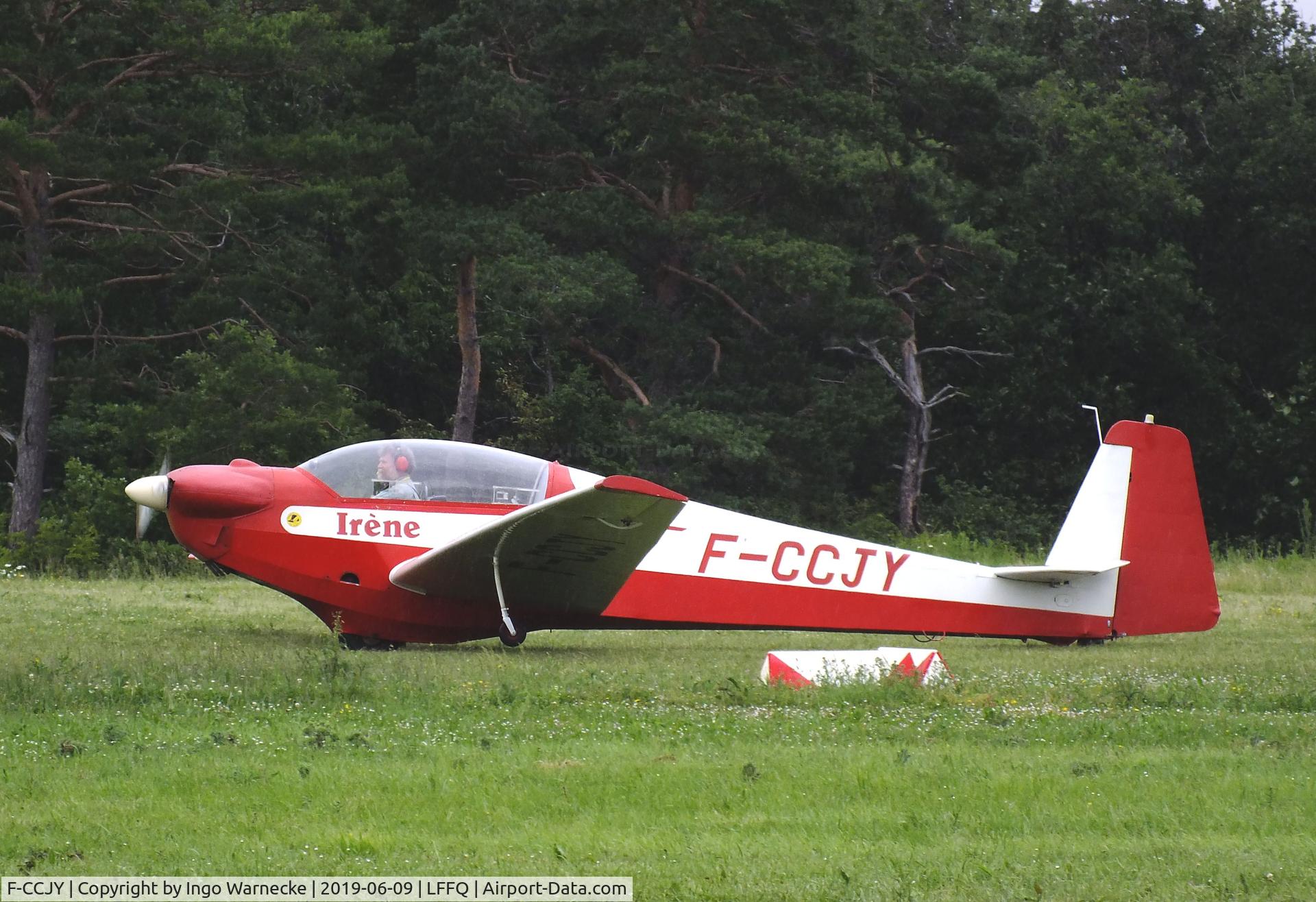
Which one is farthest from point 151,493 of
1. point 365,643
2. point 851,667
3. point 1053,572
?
point 1053,572

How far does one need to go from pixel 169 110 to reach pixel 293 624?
701 inches

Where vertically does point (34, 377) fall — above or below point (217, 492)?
below

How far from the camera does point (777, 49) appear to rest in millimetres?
30484

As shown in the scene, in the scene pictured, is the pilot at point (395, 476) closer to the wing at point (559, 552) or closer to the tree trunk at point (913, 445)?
the wing at point (559, 552)

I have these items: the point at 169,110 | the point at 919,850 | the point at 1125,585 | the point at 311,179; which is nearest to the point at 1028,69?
the point at 311,179

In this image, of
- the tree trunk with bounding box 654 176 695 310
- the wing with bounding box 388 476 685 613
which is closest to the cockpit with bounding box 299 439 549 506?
the wing with bounding box 388 476 685 613

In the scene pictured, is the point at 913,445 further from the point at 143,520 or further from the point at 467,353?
the point at 143,520

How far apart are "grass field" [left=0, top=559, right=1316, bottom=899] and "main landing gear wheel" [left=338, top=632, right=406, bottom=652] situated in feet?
3.35

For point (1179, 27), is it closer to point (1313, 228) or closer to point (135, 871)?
point (1313, 228)

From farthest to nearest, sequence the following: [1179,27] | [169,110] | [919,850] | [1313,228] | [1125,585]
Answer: [1179,27] < [1313,228] < [169,110] < [1125,585] < [919,850]

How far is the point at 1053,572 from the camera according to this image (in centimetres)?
1120

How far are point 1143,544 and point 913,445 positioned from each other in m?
Answer: 21.2

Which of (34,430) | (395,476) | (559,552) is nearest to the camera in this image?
(559,552)

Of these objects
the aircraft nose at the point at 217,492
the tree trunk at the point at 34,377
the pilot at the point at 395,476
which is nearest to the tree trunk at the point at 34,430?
the tree trunk at the point at 34,377
